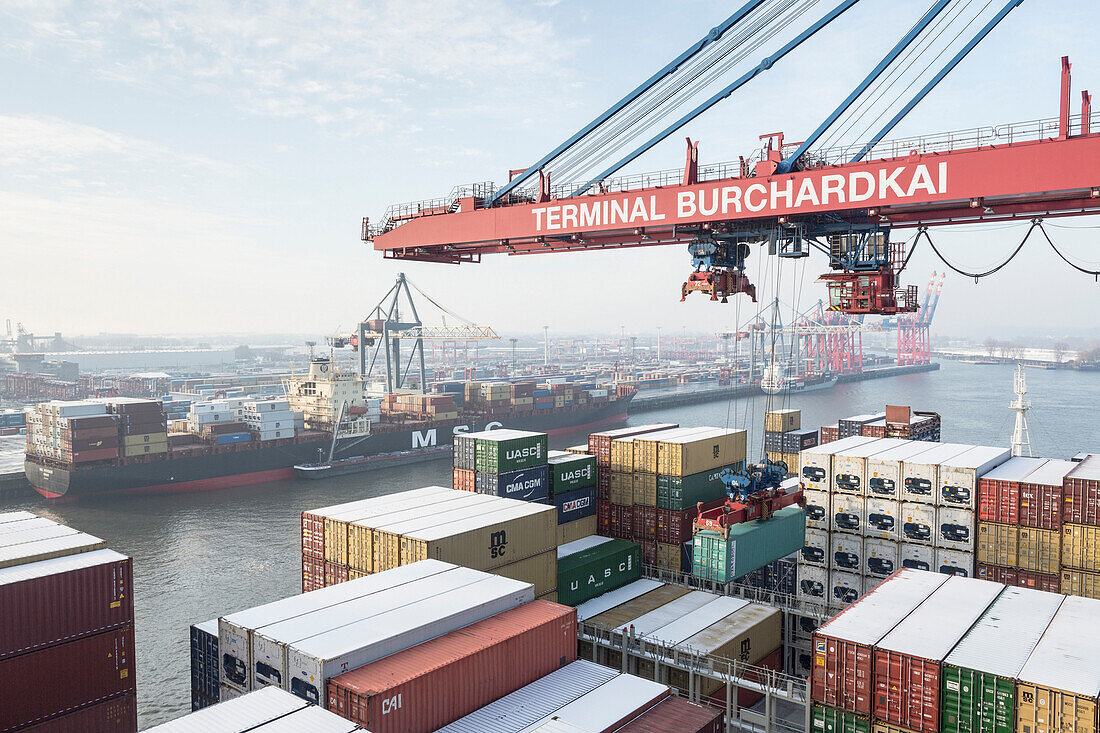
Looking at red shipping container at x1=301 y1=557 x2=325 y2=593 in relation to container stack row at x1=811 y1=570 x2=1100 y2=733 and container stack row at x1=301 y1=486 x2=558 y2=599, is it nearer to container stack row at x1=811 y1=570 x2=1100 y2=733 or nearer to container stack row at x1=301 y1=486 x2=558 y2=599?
container stack row at x1=301 y1=486 x2=558 y2=599

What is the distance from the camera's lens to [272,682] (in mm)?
10367

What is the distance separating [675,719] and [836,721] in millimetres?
2850

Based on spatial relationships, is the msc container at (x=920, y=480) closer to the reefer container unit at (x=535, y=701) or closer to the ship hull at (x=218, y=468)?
the reefer container unit at (x=535, y=701)

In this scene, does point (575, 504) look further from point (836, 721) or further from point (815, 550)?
point (836, 721)

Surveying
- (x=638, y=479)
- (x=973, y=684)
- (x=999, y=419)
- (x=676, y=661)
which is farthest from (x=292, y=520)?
(x=999, y=419)

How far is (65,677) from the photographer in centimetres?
1287

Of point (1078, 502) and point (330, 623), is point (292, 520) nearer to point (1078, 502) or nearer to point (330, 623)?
point (330, 623)

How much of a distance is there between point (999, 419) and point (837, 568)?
6792 centimetres

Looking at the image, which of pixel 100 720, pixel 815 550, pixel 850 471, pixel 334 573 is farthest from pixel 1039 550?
pixel 100 720

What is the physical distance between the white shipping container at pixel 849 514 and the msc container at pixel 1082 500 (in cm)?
464

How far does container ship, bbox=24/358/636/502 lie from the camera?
45.6 metres

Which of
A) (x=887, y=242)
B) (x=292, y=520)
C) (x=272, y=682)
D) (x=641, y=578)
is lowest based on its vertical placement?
(x=292, y=520)

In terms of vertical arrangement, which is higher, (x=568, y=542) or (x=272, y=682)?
(x=272, y=682)

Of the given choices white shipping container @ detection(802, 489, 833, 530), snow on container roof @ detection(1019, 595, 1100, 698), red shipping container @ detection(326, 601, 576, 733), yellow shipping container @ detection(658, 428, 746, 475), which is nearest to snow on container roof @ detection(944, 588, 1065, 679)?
snow on container roof @ detection(1019, 595, 1100, 698)
